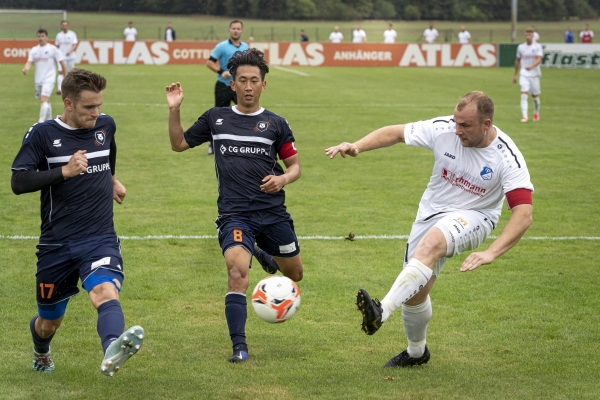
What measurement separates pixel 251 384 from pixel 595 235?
6614 millimetres

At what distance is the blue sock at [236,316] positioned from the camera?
20.1 feet

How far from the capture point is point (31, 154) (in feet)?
17.6

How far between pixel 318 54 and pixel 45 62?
2806cm

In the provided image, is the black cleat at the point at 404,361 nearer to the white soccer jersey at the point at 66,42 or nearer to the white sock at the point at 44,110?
the white sock at the point at 44,110

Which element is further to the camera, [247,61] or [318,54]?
[318,54]

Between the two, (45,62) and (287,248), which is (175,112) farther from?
(45,62)

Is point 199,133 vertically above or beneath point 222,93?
above

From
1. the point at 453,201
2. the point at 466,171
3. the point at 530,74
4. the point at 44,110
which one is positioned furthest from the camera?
the point at 530,74

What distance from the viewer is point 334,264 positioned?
913 centimetres

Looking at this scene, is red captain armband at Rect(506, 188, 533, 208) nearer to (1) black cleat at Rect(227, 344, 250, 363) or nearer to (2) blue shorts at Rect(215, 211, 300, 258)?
(2) blue shorts at Rect(215, 211, 300, 258)

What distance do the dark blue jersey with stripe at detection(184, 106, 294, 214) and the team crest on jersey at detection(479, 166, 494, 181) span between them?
65.4 inches

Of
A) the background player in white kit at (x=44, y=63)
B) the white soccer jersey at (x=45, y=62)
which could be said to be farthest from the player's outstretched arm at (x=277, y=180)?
the white soccer jersey at (x=45, y=62)

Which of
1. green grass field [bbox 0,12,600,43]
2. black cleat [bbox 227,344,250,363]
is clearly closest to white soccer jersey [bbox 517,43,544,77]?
black cleat [bbox 227,344,250,363]

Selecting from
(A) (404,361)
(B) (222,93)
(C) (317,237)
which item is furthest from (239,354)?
(B) (222,93)
